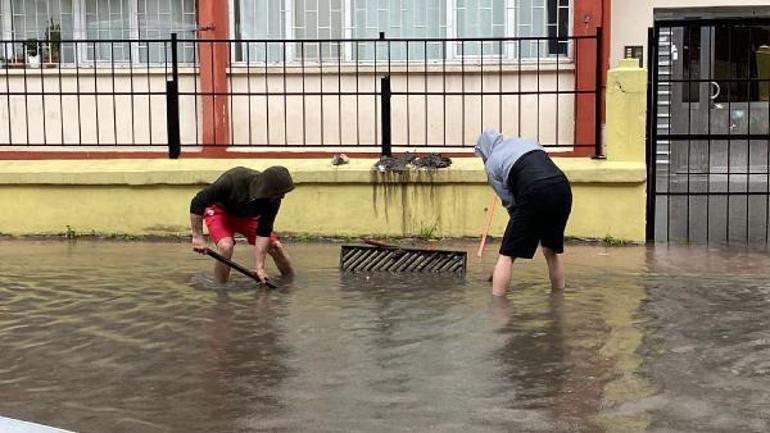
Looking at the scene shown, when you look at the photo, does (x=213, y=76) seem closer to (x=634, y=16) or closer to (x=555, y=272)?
(x=634, y=16)

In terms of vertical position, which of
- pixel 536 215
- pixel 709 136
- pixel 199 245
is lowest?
pixel 199 245

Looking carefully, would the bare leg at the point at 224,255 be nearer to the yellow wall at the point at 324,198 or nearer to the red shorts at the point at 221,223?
the red shorts at the point at 221,223

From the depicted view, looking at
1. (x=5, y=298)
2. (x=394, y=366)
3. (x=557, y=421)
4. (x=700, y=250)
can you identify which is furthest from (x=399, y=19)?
(x=557, y=421)

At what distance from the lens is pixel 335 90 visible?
12.2 metres

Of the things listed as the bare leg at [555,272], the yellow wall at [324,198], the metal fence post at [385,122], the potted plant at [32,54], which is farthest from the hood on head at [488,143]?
the potted plant at [32,54]

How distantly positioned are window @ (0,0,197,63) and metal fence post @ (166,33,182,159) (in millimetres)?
1557

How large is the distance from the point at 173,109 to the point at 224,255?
3.42 meters

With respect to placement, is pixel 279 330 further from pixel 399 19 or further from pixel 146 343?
pixel 399 19

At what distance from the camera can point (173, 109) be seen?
11.2 metres

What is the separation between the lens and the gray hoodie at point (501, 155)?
7.72 m

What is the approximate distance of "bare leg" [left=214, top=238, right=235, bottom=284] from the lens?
8.23 m

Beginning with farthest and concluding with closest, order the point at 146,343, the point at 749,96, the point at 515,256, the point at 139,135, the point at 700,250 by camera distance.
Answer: the point at 139,135 → the point at 749,96 → the point at 700,250 → the point at 515,256 → the point at 146,343

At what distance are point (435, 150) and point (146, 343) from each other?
5.95 meters

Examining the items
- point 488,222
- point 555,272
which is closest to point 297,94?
point 488,222
